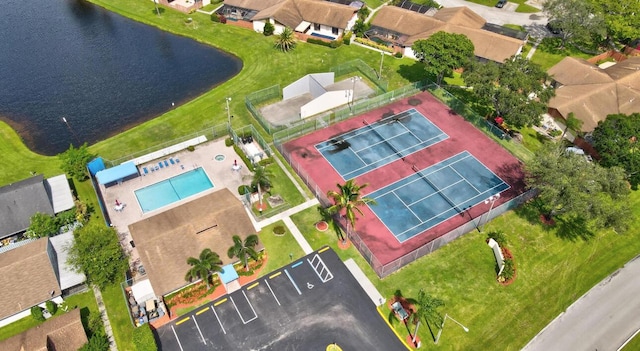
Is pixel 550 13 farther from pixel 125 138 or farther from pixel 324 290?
pixel 125 138

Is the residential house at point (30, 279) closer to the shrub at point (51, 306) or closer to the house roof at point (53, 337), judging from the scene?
the shrub at point (51, 306)

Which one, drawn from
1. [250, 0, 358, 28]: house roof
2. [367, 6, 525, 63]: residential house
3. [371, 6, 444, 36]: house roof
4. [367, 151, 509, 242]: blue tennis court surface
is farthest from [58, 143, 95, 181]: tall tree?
[371, 6, 444, 36]: house roof

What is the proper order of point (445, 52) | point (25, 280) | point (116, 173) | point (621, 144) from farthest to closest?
point (445, 52)
point (621, 144)
point (116, 173)
point (25, 280)

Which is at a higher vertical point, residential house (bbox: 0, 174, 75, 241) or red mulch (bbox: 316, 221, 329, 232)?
residential house (bbox: 0, 174, 75, 241)

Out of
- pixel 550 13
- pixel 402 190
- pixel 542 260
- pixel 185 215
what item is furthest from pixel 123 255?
pixel 550 13

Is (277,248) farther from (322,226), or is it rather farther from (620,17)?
(620,17)

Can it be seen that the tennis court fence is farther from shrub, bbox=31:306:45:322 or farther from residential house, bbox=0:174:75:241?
residential house, bbox=0:174:75:241

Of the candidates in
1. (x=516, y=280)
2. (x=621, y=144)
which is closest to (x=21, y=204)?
(x=516, y=280)
